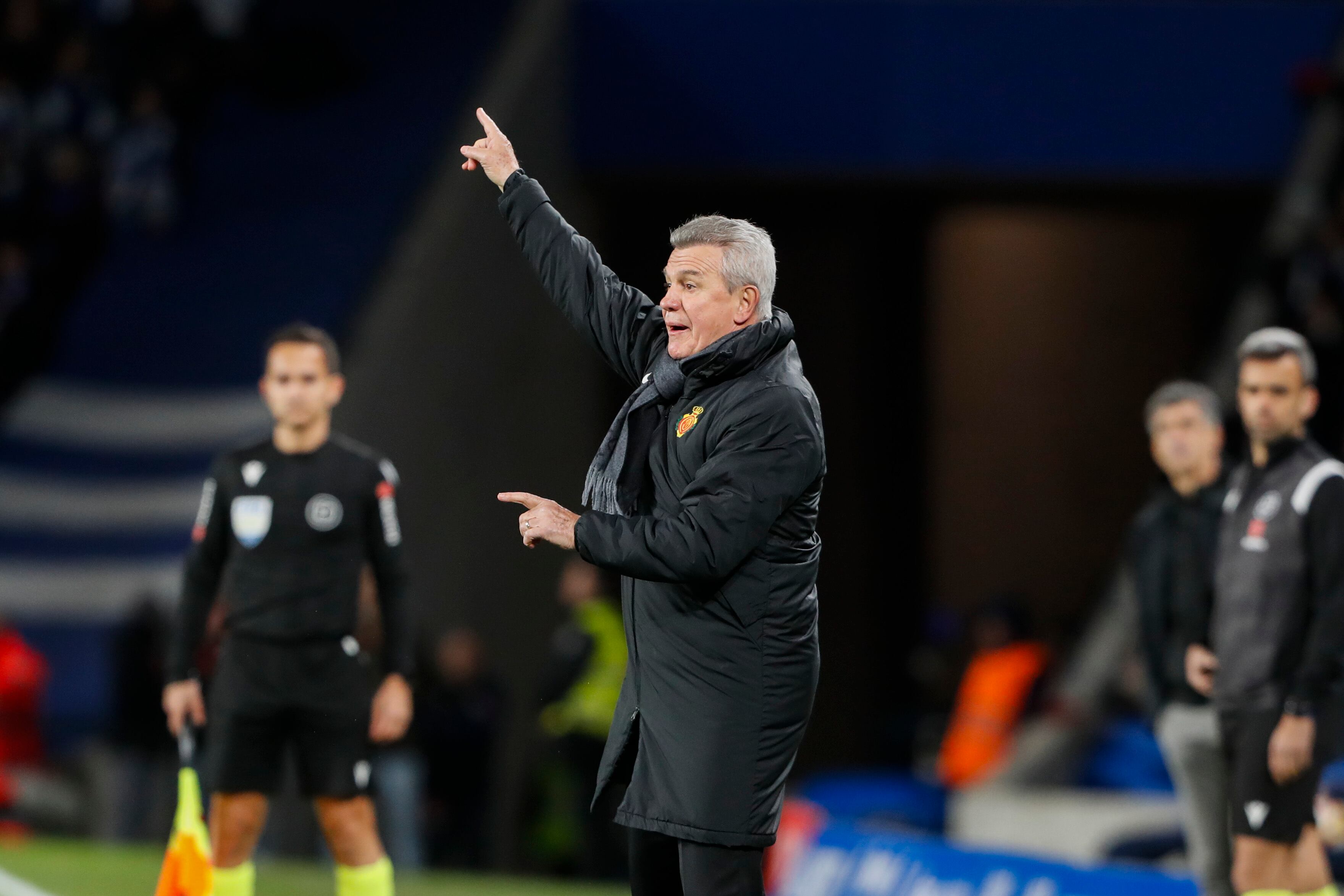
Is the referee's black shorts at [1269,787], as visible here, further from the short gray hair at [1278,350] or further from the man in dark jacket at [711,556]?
the man in dark jacket at [711,556]

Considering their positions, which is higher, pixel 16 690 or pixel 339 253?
pixel 339 253

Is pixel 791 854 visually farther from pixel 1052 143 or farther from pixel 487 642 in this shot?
pixel 1052 143

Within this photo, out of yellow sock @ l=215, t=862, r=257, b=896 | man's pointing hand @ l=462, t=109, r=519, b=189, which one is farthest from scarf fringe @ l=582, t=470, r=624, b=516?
yellow sock @ l=215, t=862, r=257, b=896

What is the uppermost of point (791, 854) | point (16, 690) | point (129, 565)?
point (129, 565)

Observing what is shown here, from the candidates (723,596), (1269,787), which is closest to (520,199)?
(723,596)

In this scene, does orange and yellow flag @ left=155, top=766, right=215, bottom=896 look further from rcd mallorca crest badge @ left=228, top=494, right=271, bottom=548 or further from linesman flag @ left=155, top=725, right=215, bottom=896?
rcd mallorca crest badge @ left=228, top=494, right=271, bottom=548

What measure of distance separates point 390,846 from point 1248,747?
667cm

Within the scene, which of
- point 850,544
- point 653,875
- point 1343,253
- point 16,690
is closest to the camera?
point 653,875

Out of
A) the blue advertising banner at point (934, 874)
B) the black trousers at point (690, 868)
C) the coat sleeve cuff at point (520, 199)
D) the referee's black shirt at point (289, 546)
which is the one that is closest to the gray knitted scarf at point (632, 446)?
the coat sleeve cuff at point (520, 199)

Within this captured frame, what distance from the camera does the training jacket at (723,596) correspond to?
4.33 m

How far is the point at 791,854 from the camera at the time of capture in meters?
10.5

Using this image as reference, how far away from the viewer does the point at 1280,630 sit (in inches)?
243

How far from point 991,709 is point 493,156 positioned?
8302 millimetres

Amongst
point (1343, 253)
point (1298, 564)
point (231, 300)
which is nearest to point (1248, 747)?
point (1298, 564)
